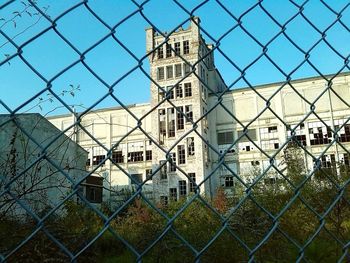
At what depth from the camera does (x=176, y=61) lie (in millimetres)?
24344

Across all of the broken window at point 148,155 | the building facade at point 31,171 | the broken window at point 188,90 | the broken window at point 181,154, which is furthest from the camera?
the broken window at point 148,155

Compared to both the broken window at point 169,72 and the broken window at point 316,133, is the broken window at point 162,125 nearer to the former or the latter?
the broken window at point 169,72

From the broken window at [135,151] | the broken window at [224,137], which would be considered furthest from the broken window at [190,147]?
the broken window at [135,151]

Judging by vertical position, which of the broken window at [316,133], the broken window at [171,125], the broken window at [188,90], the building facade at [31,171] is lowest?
the building facade at [31,171]

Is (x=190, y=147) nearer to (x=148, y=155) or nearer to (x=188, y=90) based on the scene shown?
(x=148, y=155)

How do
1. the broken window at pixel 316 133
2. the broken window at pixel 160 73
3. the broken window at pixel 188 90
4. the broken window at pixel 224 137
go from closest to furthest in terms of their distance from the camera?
the broken window at pixel 316 133
the broken window at pixel 224 137
the broken window at pixel 188 90
the broken window at pixel 160 73

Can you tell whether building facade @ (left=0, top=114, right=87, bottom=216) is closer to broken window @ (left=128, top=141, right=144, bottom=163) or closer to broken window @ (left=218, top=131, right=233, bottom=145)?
broken window @ (left=218, top=131, right=233, bottom=145)

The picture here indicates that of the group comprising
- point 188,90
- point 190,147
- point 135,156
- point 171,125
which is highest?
point 188,90

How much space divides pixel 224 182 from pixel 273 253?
65.7ft

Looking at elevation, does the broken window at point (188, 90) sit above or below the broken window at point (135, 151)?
above

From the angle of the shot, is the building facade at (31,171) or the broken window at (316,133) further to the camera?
the broken window at (316,133)

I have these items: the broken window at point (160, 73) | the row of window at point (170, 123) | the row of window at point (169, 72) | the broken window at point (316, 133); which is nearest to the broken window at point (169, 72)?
the row of window at point (169, 72)

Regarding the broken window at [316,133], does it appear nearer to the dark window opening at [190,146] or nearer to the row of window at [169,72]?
the dark window opening at [190,146]

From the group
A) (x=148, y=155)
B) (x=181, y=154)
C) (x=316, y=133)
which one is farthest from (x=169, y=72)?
(x=316, y=133)
